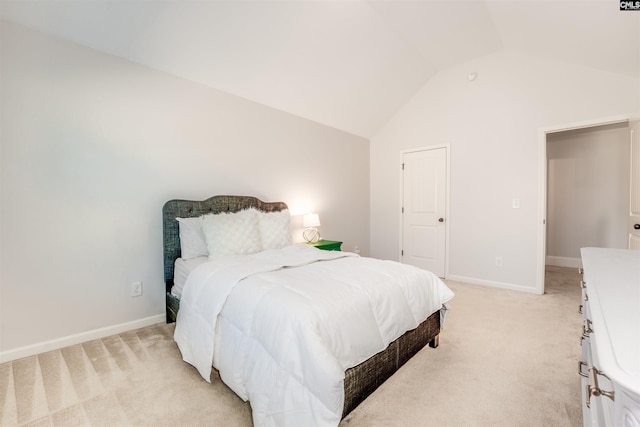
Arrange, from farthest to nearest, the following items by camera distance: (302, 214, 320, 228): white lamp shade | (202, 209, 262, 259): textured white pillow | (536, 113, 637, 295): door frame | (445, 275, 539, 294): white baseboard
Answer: (302, 214, 320, 228): white lamp shade, (445, 275, 539, 294): white baseboard, (536, 113, 637, 295): door frame, (202, 209, 262, 259): textured white pillow

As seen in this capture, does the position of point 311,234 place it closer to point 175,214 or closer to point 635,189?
point 175,214

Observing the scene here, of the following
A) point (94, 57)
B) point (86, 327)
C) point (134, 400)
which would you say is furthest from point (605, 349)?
point (94, 57)

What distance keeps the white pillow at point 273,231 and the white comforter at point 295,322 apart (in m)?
0.68

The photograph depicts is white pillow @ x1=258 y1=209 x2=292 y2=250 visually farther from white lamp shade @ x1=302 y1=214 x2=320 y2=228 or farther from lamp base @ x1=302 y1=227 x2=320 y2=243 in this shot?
lamp base @ x1=302 y1=227 x2=320 y2=243

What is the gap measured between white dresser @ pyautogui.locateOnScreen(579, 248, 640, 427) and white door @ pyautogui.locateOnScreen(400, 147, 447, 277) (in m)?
3.09

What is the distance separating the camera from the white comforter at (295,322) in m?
1.22

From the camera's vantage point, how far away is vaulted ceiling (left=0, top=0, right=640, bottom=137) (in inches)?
85.6

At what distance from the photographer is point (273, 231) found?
297 cm

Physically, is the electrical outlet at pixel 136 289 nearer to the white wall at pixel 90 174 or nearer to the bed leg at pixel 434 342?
the white wall at pixel 90 174

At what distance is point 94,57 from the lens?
2336mm

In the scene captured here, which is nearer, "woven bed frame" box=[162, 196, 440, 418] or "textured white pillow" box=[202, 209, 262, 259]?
"woven bed frame" box=[162, 196, 440, 418]

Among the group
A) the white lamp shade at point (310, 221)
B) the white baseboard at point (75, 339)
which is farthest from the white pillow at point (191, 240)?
the white lamp shade at point (310, 221)

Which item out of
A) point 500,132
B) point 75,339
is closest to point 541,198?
point 500,132

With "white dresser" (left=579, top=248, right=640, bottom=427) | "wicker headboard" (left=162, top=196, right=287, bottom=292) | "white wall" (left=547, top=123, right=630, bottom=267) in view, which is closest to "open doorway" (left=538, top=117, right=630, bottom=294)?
"white wall" (left=547, top=123, right=630, bottom=267)
